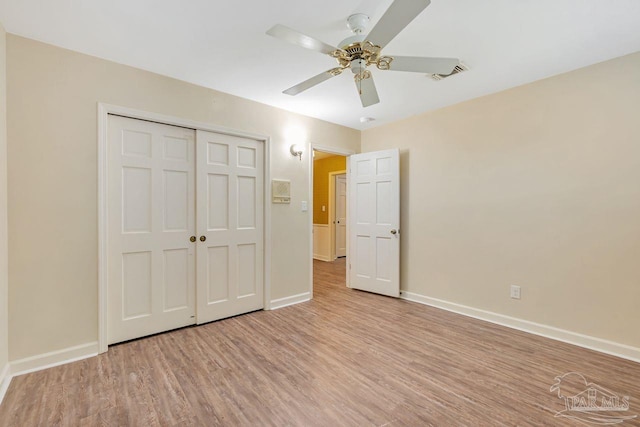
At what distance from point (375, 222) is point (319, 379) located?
2425mm

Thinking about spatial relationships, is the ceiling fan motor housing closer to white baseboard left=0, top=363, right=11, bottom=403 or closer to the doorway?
white baseboard left=0, top=363, right=11, bottom=403

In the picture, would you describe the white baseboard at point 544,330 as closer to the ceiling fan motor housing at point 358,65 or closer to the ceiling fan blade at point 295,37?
the ceiling fan motor housing at point 358,65

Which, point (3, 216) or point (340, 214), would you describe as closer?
point (3, 216)

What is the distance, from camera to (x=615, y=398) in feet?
6.20

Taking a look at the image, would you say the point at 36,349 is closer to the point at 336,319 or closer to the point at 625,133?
the point at 336,319

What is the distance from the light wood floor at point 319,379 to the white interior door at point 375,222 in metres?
1.06

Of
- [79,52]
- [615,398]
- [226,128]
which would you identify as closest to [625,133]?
[615,398]

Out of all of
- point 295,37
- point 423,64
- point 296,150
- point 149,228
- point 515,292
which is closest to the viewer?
point 295,37

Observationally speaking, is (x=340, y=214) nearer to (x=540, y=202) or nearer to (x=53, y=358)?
(x=540, y=202)

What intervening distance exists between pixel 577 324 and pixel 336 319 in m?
2.22

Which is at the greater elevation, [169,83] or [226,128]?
[169,83]

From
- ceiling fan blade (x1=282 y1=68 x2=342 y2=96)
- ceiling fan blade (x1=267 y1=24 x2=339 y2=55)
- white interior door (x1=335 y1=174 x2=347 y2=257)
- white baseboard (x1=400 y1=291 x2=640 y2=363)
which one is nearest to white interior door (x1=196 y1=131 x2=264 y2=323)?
ceiling fan blade (x1=282 y1=68 x2=342 y2=96)

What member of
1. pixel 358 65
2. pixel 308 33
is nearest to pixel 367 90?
pixel 358 65

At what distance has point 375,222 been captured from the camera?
13.6 ft
